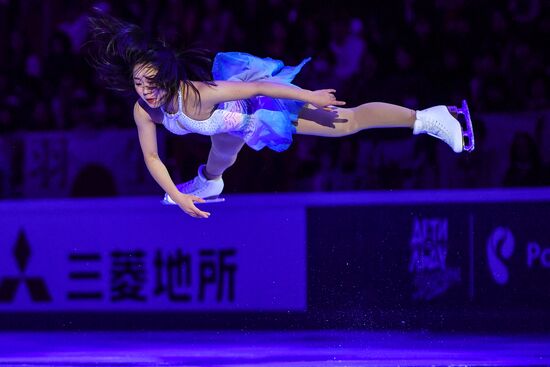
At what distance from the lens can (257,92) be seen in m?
5.01

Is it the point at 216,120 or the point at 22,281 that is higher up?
the point at 216,120

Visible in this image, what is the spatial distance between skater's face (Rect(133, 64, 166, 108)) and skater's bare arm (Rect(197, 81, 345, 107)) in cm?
23

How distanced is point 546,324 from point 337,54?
2.81 meters

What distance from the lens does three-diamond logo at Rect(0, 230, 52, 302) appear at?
839 centimetres

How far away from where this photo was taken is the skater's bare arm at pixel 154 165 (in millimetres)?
5223

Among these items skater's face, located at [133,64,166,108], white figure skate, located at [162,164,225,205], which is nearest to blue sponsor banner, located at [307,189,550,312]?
white figure skate, located at [162,164,225,205]

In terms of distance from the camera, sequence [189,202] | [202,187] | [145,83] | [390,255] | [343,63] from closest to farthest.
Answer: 1. [145,83]
2. [189,202]
3. [202,187]
4. [390,255]
5. [343,63]

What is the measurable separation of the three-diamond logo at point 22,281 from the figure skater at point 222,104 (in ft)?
10.7

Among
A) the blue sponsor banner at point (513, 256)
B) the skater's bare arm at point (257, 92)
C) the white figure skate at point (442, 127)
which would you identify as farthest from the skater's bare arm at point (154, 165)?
the blue sponsor banner at point (513, 256)

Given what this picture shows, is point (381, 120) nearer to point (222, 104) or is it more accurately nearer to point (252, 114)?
point (252, 114)

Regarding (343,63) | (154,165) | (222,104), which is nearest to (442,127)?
(222,104)

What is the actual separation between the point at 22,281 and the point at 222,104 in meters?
3.79

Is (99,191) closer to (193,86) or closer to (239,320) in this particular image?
(239,320)

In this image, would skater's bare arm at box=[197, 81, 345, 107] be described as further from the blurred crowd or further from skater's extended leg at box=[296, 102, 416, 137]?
the blurred crowd
